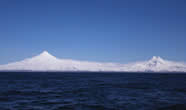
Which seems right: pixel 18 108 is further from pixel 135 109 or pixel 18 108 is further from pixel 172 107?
pixel 172 107

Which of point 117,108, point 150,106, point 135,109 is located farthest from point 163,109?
point 117,108

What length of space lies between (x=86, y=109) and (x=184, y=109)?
1260cm

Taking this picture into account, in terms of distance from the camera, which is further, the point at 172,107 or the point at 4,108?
the point at 172,107

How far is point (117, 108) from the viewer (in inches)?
920

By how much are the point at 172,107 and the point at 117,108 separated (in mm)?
7667

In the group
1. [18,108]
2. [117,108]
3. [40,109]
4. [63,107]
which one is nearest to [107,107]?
[117,108]

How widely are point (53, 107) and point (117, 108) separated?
A: 27.3 feet

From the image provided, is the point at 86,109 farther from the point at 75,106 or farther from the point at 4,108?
the point at 4,108

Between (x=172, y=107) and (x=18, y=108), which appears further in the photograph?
(x=172, y=107)

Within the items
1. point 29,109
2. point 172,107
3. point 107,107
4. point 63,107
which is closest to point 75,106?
point 63,107

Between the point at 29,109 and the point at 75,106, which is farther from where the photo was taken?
the point at 75,106

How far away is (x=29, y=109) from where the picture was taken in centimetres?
2253

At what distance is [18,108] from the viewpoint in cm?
2291

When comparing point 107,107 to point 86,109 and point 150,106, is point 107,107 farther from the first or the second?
point 150,106
